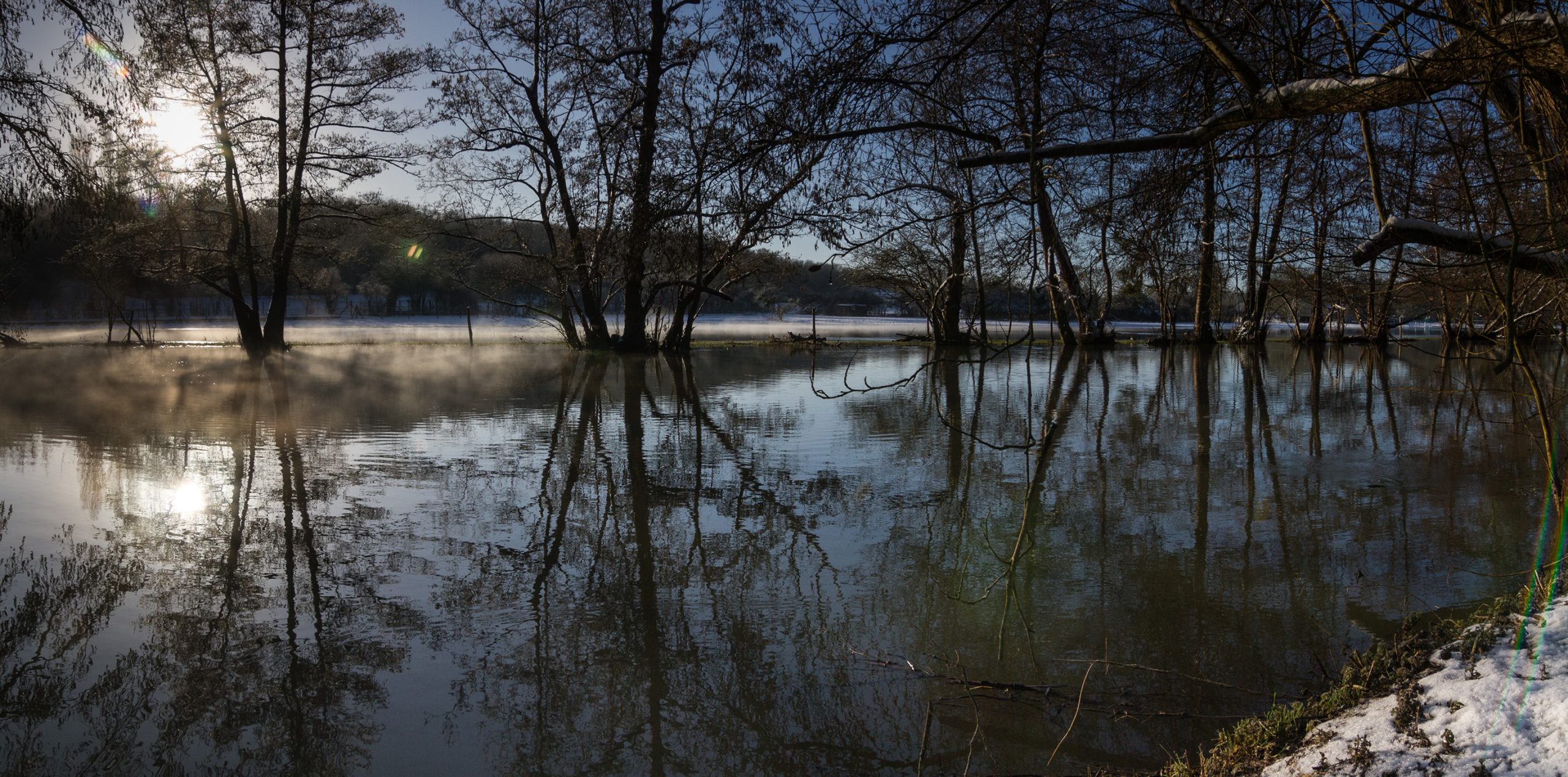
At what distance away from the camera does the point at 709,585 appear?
4.14m

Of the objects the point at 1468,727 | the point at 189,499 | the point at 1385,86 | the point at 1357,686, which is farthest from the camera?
the point at 189,499

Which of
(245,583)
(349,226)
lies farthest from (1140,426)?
(349,226)

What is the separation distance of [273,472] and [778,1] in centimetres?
468

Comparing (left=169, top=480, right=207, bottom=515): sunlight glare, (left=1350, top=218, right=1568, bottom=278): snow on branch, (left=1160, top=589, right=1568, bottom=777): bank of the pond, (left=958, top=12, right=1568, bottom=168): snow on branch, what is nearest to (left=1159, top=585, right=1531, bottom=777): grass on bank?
(left=1160, top=589, right=1568, bottom=777): bank of the pond

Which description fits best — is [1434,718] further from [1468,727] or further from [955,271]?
[955,271]

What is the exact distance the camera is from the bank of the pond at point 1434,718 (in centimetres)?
229

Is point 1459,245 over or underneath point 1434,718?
over

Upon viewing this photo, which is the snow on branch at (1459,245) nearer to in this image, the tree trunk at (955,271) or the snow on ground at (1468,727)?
the snow on ground at (1468,727)

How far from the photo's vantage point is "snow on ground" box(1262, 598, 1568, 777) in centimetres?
226

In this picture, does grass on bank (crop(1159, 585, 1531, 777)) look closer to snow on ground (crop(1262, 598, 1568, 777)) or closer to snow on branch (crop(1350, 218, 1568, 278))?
snow on ground (crop(1262, 598, 1568, 777))

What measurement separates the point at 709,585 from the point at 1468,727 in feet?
8.70

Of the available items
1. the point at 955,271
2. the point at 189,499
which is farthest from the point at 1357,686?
the point at 189,499

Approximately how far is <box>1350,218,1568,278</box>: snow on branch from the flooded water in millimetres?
1078

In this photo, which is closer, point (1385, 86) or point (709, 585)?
point (1385, 86)
